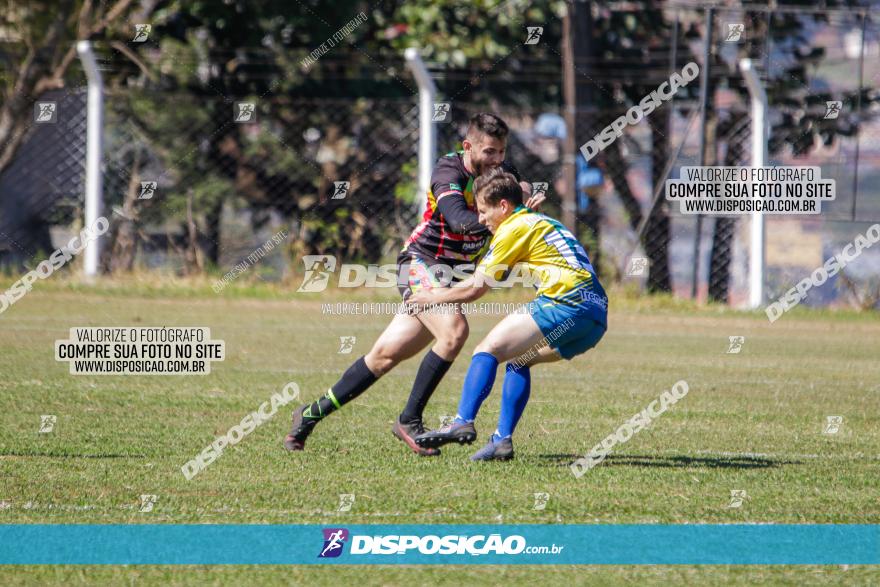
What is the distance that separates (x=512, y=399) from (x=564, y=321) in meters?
0.51

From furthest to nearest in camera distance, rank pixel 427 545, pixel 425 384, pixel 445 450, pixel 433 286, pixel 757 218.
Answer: pixel 757 218 → pixel 445 450 → pixel 425 384 → pixel 433 286 → pixel 427 545

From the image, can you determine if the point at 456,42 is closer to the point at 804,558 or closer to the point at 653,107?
the point at 653,107

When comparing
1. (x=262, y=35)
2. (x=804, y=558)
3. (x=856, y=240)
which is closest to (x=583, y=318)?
(x=804, y=558)

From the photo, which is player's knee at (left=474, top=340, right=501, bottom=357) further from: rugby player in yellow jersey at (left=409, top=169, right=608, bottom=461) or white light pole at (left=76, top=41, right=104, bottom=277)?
white light pole at (left=76, top=41, right=104, bottom=277)

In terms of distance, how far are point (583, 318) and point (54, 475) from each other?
2.79m

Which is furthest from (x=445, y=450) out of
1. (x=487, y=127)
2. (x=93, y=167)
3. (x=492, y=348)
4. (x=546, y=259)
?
(x=93, y=167)

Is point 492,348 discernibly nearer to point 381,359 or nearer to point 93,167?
point 381,359

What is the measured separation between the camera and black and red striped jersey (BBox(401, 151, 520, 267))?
7277 mm

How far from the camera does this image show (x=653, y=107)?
59.6 ft

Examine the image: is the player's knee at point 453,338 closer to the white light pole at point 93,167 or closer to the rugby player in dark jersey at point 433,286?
Answer: the rugby player in dark jersey at point 433,286

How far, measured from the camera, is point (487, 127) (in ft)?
23.9

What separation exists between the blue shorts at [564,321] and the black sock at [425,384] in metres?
0.66

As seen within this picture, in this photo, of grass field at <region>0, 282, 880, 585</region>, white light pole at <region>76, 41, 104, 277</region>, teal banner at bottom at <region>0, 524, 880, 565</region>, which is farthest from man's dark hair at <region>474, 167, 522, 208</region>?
white light pole at <region>76, 41, 104, 277</region>

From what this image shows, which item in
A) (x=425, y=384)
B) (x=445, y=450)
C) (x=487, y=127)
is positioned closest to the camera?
(x=487, y=127)
